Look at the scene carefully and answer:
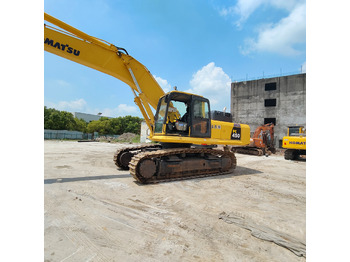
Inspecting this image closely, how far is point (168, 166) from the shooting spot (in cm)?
583

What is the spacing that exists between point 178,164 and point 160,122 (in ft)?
5.23

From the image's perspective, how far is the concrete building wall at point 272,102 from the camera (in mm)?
26891

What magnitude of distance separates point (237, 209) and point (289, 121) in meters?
28.6

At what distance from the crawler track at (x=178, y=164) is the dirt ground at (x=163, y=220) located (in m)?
0.40

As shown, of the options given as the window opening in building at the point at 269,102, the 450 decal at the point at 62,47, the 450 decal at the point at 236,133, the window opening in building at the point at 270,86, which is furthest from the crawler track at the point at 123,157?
the window opening in building at the point at 270,86

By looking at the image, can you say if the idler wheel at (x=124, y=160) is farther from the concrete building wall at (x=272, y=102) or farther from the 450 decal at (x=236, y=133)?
the concrete building wall at (x=272, y=102)

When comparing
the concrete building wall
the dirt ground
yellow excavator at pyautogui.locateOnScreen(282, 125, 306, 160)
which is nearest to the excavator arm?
the dirt ground

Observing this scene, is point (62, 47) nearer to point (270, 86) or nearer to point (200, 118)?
point (200, 118)

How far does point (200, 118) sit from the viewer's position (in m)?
6.55

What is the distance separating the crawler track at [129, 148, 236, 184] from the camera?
5.41m

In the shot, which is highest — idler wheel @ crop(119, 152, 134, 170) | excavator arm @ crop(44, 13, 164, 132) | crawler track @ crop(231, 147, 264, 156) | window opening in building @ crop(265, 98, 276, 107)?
window opening in building @ crop(265, 98, 276, 107)

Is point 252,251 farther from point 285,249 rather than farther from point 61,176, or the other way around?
point 61,176

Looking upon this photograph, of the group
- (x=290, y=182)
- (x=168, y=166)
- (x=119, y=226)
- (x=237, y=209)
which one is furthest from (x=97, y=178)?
(x=290, y=182)

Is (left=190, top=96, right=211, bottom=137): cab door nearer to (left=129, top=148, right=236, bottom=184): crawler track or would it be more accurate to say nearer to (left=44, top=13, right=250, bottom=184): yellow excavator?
(left=44, top=13, right=250, bottom=184): yellow excavator
